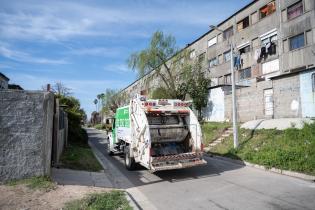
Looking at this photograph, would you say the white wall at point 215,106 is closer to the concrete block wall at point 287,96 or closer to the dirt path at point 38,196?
the concrete block wall at point 287,96

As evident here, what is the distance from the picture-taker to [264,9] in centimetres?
3194

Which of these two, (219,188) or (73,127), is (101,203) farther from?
(73,127)

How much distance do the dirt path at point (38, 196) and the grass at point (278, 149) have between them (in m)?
7.02

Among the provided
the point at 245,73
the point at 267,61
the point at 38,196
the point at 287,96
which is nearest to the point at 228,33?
the point at 245,73

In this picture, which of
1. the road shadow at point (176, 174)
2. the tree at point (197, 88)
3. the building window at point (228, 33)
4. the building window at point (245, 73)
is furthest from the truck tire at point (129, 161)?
the building window at point (228, 33)

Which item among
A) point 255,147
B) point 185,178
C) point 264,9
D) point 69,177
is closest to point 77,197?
point 69,177

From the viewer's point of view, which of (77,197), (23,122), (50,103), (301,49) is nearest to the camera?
(77,197)

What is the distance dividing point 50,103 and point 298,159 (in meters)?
9.26

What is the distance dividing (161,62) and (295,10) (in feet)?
46.5

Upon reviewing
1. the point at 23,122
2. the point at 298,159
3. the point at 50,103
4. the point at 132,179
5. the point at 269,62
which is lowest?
the point at 132,179

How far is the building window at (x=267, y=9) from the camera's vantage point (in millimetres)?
30389

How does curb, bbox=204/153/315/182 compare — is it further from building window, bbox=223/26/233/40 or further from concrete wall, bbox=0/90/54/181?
building window, bbox=223/26/233/40

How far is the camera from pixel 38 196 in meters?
7.78

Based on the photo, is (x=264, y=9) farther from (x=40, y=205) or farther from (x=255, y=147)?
(x=40, y=205)
